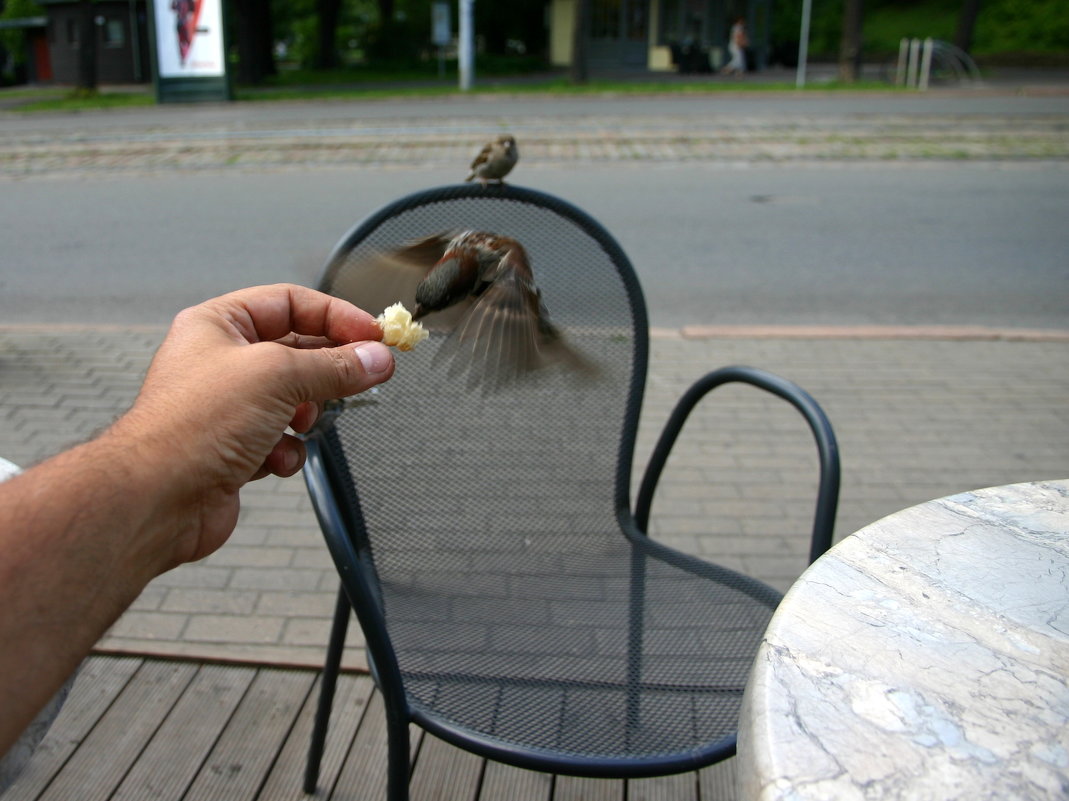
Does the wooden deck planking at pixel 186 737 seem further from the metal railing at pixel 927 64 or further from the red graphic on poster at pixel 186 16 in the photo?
the metal railing at pixel 927 64

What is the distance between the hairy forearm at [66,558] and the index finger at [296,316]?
1.56 ft

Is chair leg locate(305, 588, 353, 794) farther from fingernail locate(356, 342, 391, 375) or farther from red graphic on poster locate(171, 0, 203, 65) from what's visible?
red graphic on poster locate(171, 0, 203, 65)

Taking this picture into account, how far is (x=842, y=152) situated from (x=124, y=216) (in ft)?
27.5

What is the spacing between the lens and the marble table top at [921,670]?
1001mm

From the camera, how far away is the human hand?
121cm

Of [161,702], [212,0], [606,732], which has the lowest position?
[161,702]

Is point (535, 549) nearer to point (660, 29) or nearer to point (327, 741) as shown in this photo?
point (327, 741)

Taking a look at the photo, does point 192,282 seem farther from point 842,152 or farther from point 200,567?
point 842,152

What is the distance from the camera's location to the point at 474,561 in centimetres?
227

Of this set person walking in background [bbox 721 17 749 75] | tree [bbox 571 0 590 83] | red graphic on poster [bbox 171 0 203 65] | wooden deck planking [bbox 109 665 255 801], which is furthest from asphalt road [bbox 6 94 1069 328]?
person walking in background [bbox 721 17 749 75]

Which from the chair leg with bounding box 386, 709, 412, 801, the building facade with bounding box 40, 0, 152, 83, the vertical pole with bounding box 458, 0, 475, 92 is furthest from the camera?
the building facade with bounding box 40, 0, 152, 83

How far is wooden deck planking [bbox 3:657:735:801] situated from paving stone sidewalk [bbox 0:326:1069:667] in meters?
0.17

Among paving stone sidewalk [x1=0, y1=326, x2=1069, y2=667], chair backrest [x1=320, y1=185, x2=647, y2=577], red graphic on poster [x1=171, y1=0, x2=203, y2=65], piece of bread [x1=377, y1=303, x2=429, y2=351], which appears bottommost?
paving stone sidewalk [x1=0, y1=326, x2=1069, y2=667]

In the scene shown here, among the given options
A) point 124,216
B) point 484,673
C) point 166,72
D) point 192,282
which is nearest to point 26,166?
point 124,216
